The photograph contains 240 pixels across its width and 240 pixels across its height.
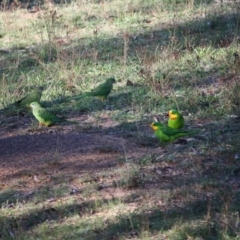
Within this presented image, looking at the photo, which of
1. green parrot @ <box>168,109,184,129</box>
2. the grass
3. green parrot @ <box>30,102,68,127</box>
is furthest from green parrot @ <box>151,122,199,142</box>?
green parrot @ <box>30,102,68,127</box>

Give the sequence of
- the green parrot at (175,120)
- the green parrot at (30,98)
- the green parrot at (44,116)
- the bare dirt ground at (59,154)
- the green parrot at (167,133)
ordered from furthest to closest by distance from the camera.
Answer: the green parrot at (30,98) < the green parrot at (44,116) < the green parrot at (175,120) < the green parrot at (167,133) < the bare dirt ground at (59,154)

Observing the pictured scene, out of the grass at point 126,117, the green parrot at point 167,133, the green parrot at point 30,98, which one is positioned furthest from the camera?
the green parrot at point 30,98

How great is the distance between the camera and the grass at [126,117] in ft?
18.2

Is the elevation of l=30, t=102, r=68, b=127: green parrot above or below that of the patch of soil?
A: above

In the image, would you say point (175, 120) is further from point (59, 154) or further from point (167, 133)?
point (59, 154)

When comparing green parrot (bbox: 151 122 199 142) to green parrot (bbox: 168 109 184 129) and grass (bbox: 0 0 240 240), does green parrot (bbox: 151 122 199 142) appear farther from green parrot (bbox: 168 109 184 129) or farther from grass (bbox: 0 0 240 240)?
green parrot (bbox: 168 109 184 129)

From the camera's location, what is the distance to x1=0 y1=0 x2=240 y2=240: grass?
18.2 feet

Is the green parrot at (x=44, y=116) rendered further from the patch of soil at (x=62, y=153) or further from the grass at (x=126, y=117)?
the patch of soil at (x=62, y=153)

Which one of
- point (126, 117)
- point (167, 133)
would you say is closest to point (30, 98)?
point (126, 117)

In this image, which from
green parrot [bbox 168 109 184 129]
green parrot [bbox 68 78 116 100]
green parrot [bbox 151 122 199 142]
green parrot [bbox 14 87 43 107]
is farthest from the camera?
green parrot [bbox 68 78 116 100]

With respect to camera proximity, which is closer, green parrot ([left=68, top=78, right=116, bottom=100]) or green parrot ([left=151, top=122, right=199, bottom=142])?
green parrot ([left=151, top=122, right=199, bottom=142])

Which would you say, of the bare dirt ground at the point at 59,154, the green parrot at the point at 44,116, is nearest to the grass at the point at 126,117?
the bare dirt ground at the point at 59,154

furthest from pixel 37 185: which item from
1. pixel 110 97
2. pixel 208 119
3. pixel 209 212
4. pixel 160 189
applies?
pixel 110 97

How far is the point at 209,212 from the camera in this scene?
527 centimetres
